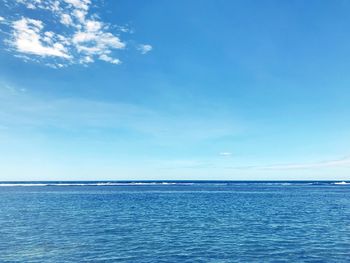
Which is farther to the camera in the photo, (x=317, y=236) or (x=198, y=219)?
(x=198, y=219)

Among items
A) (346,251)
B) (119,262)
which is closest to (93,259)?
(119,262)

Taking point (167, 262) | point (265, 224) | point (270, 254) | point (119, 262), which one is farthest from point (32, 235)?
point (265, 224)

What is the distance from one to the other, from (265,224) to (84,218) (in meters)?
28.1

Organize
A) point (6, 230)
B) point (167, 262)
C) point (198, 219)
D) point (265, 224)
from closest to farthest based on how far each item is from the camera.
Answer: point (167, 262), point (6, 230), point (265, 224), point (198, 219)

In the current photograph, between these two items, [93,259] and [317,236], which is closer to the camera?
Result: [93,259]

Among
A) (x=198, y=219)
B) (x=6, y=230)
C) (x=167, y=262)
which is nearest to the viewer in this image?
(x=167, y=262)

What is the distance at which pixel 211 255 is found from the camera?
28.7 m

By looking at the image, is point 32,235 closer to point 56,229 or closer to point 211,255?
point 56,229

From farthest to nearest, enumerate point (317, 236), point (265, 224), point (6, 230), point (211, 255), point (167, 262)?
point (265, 224) < point (6, 230) < point (317, 236) < point (211, 255) < point (167, 262)

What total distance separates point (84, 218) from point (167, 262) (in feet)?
98.4

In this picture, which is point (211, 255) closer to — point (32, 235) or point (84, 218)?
point (32, 235)

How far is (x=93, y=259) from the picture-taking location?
27359 millimetres

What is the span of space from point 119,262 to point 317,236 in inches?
893

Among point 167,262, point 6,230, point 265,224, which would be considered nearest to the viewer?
point 167,262
